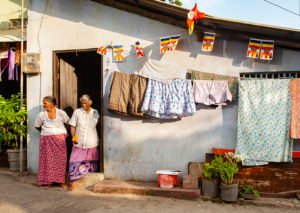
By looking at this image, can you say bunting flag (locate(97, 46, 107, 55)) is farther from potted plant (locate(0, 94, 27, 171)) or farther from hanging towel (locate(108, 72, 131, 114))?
Answer: potted plant (locate(0, 94, 27, 171))

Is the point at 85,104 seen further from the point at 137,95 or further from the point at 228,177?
the point at 228,177

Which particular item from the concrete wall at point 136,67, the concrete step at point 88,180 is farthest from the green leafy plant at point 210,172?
the concrete step at point 88,180

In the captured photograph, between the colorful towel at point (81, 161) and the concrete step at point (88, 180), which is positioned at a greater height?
the colorful towel at point (81, 161)

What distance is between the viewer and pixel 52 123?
639 cm

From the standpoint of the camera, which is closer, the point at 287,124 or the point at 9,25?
the point at 287,124

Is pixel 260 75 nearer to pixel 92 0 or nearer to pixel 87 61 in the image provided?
pixel 92 0

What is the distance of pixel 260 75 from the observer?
19.3ft

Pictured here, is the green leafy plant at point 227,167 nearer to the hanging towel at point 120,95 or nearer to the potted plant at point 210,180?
the potted plant at point 210,180

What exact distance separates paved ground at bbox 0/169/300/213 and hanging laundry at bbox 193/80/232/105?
74.8 inches

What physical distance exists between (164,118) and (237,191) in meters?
1.98

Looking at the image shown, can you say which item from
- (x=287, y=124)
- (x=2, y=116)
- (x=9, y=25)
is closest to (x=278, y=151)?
(x=287, y=124)

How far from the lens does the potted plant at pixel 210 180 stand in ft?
18.1

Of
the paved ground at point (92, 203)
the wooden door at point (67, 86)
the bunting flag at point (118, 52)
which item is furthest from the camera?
the wooden door at point (67, 86)

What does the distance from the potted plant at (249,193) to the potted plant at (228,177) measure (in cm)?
19
